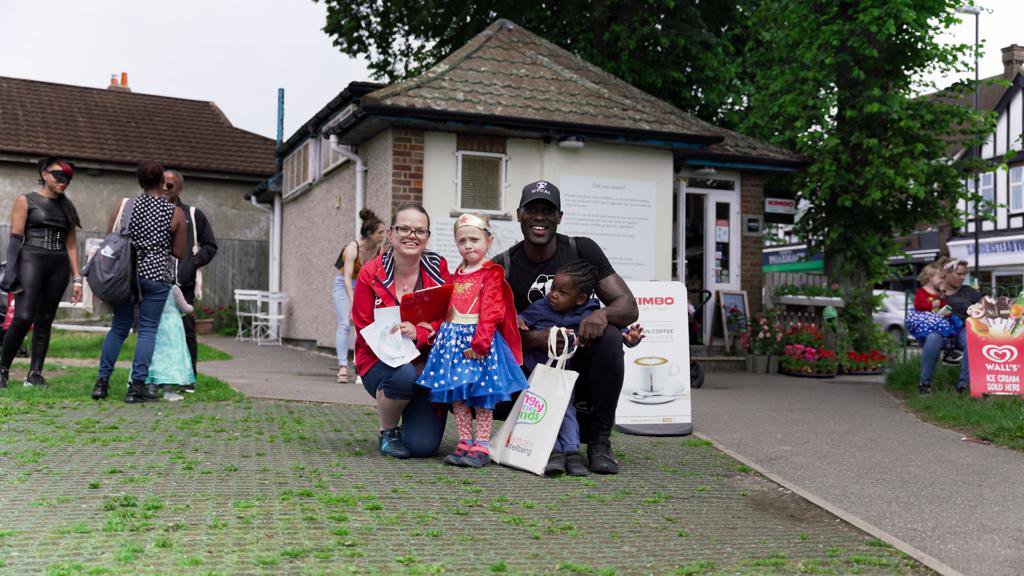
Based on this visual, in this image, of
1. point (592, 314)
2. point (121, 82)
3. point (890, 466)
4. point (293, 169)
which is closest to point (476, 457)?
point (592, 314)

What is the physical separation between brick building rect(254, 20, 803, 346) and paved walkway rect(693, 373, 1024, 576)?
3.50 meters

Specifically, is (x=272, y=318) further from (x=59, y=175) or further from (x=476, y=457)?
(x=476, y=457)

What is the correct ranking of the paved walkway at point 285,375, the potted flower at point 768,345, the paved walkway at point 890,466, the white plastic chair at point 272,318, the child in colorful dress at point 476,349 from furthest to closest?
the white plastic chair at point 272,318 → the potted flower at point 768,345 → the paved walkway at point 285,375 → the child in colorful dress at point 476,349 → the paved walkway at point 890,466

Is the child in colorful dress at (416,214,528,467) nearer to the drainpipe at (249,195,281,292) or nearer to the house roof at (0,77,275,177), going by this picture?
the drainpipe at (249,195,281,292)

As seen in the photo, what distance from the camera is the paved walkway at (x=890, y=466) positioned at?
416 cm

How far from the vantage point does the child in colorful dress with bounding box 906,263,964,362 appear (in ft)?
33.1

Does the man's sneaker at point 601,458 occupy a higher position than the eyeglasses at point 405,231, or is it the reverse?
the eyeglasses at point 405,231

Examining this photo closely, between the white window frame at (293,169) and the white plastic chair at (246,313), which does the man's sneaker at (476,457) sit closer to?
the white window frame at (293,169)

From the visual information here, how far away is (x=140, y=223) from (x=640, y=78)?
515 inches

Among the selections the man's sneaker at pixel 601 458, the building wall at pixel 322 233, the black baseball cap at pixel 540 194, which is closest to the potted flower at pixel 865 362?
the building wall at pixel 322 233

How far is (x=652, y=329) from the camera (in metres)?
7.21

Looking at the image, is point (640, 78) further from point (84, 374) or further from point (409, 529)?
point (409, 529)

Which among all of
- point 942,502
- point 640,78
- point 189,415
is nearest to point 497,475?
point 942,502

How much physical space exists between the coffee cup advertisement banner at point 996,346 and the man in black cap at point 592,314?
216 inches
